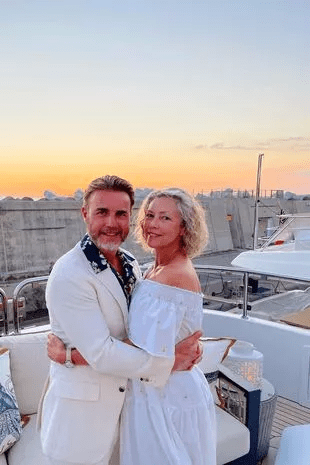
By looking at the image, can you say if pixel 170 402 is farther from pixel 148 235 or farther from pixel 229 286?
pixel 229 286

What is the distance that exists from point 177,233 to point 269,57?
8.51 m

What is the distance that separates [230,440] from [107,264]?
5.45ft

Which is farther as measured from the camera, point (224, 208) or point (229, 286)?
point (224, 208)

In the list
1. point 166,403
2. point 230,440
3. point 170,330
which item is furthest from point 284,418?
point 170,330

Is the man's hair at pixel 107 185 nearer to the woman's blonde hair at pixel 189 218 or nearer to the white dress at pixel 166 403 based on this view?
the woman's blonde hair at pixel 189 218

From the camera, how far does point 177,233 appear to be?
177 centimetres

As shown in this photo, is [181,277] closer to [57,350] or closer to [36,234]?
[57,350]

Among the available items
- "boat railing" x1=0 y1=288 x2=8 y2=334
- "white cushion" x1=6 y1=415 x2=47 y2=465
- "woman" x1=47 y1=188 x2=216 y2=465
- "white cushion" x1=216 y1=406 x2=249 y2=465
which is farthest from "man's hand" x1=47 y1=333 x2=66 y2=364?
"boat railing" x1=0 y1=288 x2=8 y2=334

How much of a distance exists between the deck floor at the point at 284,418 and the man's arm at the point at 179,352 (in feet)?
6.36

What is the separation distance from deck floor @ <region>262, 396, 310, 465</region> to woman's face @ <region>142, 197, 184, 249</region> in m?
2.31

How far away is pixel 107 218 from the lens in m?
1.70

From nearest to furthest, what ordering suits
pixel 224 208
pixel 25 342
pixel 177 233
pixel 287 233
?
pixel 177 233, pixel 25 342, pixel 287 233, pixel 224 208

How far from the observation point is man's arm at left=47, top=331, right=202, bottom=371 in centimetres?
163

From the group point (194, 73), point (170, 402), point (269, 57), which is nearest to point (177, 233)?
point (170, 402)
